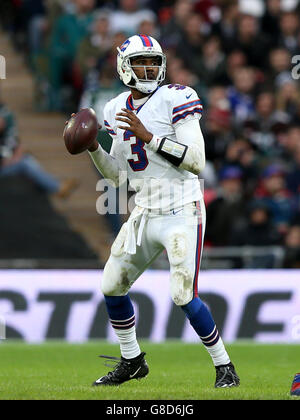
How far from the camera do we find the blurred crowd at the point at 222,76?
13141mm

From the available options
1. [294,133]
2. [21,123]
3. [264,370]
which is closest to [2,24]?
[21,123]

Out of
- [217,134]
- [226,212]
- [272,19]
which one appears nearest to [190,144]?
[226,212]

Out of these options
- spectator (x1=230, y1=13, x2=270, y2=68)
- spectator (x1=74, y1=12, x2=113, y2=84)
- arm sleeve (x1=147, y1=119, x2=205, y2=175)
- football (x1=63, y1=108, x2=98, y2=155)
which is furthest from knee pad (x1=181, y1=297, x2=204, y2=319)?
spectator (x1=230, y1=13, x2=270, y2=68)

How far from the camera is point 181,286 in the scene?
7293 millimetres

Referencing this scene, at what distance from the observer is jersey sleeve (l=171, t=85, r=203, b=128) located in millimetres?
7297

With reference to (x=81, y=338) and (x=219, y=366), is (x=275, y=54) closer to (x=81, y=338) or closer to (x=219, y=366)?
(x=81, y=338)

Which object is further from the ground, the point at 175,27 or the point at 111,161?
the point at 175,27

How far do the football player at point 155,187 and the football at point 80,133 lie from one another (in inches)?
5.8

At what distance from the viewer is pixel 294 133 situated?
13.7 m

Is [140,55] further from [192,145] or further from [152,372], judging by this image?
[152,372]

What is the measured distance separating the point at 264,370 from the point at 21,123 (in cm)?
840

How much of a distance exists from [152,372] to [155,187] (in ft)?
5.93

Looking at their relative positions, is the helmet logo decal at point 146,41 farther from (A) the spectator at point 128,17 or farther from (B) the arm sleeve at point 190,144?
(A) the spectator at point 128,17

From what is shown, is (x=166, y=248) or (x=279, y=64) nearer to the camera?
(x=166, y=248)
